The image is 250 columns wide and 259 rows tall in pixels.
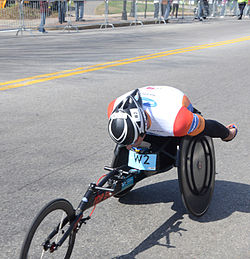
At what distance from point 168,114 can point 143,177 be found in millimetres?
582

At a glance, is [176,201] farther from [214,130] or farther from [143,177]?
[214,130]

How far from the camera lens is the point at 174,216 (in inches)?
140

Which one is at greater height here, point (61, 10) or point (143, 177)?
point (61, 10)

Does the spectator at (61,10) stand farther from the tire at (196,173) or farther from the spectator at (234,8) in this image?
the spectator at (234,8)

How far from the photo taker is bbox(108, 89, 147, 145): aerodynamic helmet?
2822 millimetres

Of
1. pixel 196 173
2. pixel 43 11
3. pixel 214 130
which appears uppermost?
pixel 43 11

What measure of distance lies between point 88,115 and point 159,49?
792cm

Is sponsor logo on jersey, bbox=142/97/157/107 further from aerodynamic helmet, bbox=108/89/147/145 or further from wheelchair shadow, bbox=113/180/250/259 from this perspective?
wheelchair shadow, bbox=113/180/250/259

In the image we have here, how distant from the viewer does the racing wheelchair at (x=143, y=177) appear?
8.91ft

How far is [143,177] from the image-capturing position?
11.3 feet

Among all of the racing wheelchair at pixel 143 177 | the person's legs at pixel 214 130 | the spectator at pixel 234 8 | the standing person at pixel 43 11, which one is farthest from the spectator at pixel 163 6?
the racing wheelchair at pixel 143 177

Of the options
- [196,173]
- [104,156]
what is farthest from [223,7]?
[196,173]

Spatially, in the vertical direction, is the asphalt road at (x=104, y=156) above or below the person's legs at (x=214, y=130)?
below

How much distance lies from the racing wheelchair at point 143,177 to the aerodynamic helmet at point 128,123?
364mm
